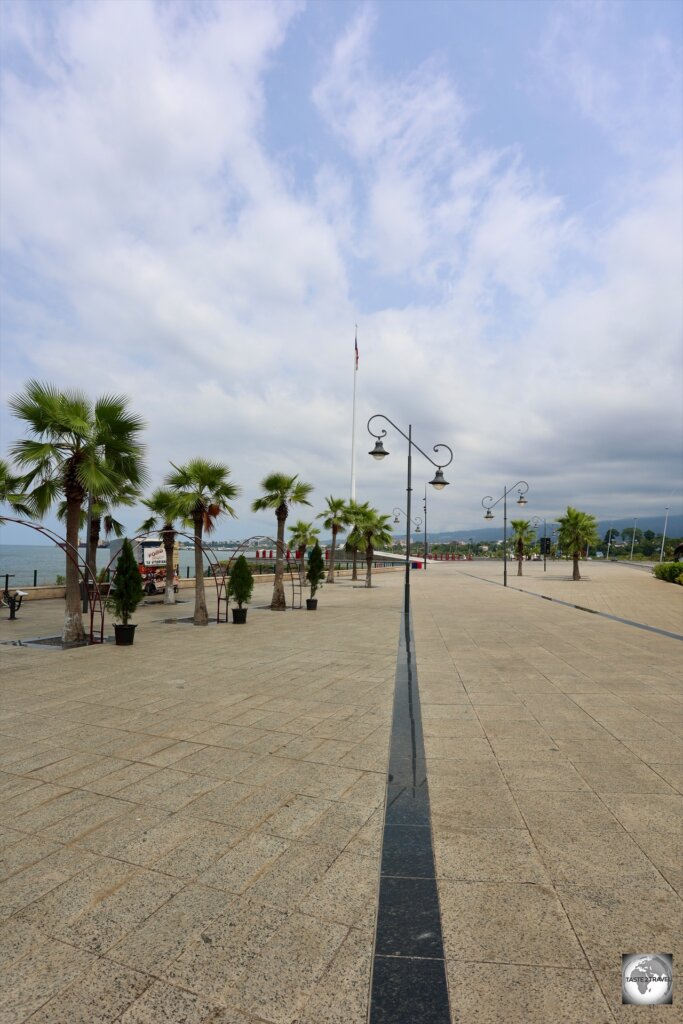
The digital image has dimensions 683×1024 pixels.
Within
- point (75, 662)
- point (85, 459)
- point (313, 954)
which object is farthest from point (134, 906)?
point (85, 459)

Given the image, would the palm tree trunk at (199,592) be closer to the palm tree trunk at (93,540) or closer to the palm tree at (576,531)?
the palm tree trunk at (93,540)

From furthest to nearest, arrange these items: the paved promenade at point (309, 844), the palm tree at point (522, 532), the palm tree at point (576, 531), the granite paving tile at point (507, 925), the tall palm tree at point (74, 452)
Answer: the palm tree at point (522, 532)
the palm tree at point (576, 531)
the tall palm tree at point (74, 452)
the granite paving tile at point (507, 925)
the paved promenade at point (309, 844)

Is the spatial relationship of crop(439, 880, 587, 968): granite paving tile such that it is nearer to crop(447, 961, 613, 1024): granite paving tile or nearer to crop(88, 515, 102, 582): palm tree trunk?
crop(447, 961, 613, 1024): granite paving tile

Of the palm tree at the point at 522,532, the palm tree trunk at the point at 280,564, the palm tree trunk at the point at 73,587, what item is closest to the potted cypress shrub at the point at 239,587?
the palm tree trunk at the point at 280,564

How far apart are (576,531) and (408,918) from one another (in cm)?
4566

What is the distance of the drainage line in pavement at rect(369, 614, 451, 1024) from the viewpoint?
8.39ft

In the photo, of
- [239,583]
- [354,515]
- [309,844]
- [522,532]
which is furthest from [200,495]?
[522,532]

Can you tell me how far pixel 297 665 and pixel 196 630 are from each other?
6433 mm

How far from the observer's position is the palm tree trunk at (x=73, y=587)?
1320 cm

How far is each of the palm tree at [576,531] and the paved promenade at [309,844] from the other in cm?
3813

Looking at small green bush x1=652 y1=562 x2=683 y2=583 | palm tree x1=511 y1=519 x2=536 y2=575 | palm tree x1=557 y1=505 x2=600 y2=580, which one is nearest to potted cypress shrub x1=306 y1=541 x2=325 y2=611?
small green bush x1=652 y1=562 x2=683 y2=583

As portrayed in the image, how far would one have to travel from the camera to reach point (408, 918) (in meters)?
3.16

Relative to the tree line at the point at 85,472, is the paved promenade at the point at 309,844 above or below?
below

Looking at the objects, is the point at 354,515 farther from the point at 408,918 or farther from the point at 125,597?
the point at 408,918
